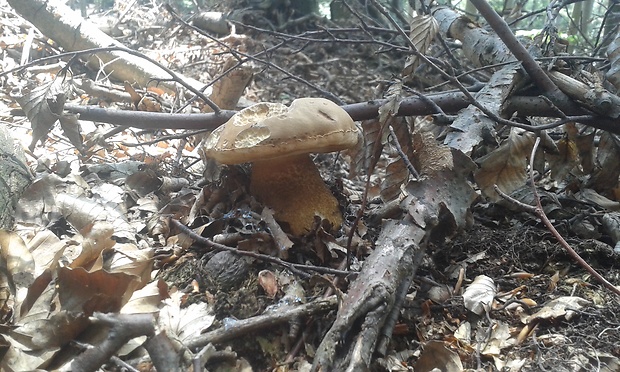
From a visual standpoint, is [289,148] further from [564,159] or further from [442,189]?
[564,159]

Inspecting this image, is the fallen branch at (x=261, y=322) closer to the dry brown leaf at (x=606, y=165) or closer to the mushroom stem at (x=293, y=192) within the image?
the mushroom stem at (x=293, y=192)

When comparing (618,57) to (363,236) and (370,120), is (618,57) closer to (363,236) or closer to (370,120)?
(370,120)

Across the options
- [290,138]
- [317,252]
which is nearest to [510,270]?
[317,252]

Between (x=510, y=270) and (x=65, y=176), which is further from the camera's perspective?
(x=65, y=176)

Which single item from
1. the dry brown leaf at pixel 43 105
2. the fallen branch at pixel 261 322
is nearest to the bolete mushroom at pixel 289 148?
the fallen branch at pixel 261 322

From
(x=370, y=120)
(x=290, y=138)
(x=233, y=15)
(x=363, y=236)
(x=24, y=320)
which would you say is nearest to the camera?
(x=24, y=320)

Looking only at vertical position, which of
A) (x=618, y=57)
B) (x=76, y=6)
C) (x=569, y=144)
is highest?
(x=618, y=57)

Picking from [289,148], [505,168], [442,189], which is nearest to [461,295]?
[442,189]
